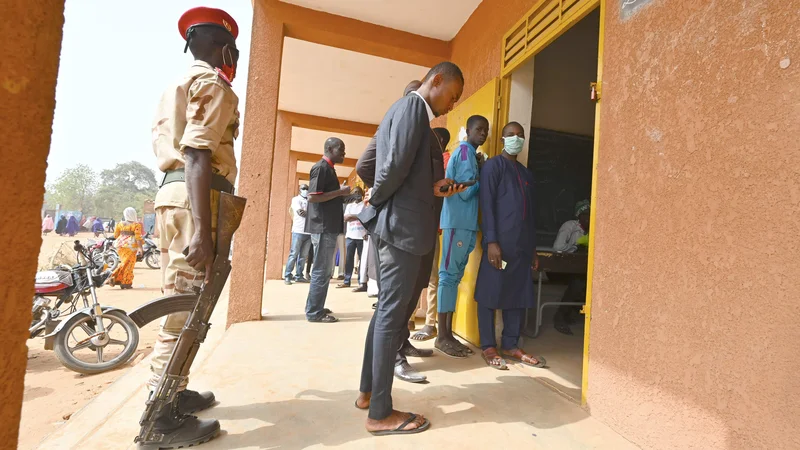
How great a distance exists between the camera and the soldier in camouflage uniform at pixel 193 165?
1647 millimetres

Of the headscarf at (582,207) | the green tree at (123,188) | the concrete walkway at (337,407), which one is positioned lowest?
the concrete walkway at (337,407)

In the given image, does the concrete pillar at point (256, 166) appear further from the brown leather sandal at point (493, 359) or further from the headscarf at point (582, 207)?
the headscarf at point (582, 207)

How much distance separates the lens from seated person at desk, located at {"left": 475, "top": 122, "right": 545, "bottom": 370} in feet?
10.1

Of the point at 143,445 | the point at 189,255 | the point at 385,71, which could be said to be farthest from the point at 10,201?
the point at 385,71

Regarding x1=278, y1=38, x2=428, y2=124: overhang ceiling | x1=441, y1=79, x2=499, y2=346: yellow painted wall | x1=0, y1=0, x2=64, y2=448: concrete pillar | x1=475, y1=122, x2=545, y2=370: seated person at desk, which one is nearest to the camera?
x1=0, y1=0, x2=64, y2=448: concrete pillar

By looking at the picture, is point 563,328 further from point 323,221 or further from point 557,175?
point 323,221

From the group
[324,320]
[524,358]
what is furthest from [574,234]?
[324,320]

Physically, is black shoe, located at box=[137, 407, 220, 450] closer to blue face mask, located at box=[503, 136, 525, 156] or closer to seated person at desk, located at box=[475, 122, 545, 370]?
seated person at desk, located at box=[475, 122, 545, 370]

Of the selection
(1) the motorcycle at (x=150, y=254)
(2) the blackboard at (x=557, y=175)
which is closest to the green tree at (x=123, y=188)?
(1) the motorcycle at (x=150, y=254)

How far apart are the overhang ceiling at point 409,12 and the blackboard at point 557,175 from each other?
6.33 feet

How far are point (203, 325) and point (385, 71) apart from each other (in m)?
5.43

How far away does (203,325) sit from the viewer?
171cm

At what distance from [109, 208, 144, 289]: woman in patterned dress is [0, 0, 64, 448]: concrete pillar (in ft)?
30.3

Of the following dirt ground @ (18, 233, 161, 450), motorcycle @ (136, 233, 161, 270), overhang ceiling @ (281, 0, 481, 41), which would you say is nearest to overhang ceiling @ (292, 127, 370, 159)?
overhang ceiling @ (281, 0, 481, 41)
